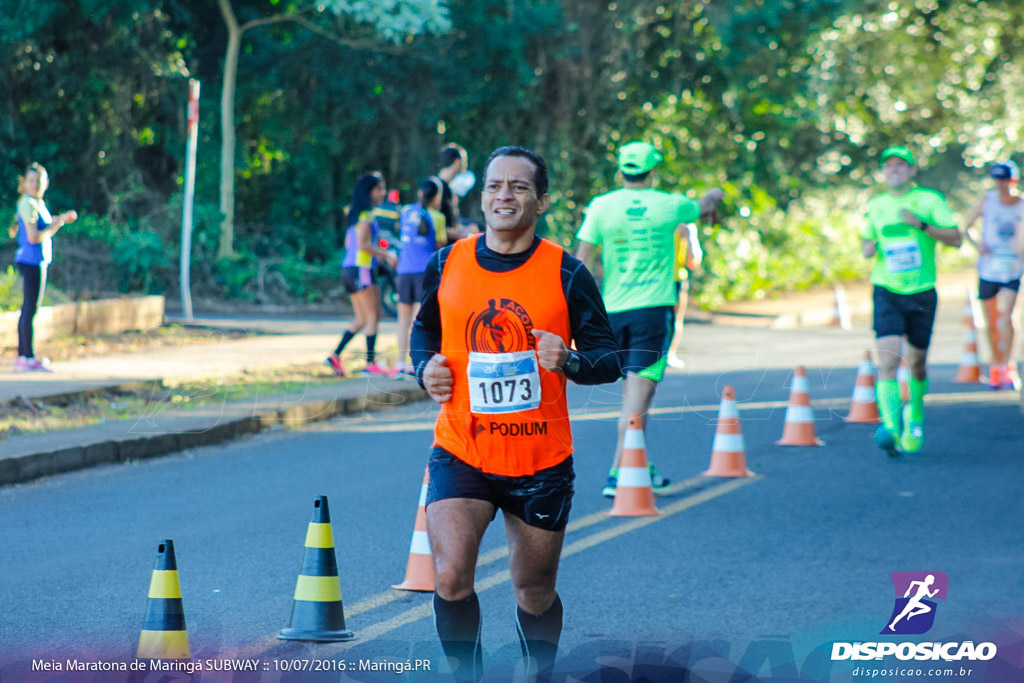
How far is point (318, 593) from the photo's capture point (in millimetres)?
5031

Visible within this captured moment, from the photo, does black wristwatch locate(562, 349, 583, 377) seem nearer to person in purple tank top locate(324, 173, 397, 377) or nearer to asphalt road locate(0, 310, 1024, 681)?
asphalt road locate(0, 310, 1024, 681)

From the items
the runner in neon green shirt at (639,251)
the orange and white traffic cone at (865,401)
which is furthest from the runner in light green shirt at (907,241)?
the orange and white traffic cone at (865,401)

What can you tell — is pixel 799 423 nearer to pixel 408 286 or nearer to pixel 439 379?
pixel 408 286

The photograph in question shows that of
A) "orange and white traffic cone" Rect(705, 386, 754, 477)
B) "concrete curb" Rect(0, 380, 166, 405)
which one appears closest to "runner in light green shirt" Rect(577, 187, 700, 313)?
"orange and white traffic cone" Rect(705, 386, 754, 477)

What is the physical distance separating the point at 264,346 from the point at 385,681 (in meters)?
11.2

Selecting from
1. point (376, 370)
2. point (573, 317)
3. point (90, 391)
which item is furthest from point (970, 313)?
point (573, 317)

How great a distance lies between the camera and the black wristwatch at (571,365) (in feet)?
13.2

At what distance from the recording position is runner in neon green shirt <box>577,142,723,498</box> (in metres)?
7.73

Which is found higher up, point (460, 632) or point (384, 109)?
point (384, 109)

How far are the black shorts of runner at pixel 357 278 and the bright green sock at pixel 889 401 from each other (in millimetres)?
5499

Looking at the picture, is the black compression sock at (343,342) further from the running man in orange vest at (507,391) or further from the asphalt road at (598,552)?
the running man in orange vest at (507,391)

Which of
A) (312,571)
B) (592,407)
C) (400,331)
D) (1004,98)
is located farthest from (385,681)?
(1004,98)

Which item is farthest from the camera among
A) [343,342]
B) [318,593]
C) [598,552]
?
[343,342]

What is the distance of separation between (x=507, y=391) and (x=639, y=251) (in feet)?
12.6
